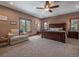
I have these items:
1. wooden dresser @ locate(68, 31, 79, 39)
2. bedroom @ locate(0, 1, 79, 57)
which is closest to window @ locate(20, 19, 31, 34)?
bedroom @ locate(0, 1, 79, 57)

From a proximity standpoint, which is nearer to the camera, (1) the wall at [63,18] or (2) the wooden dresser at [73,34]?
(2) the wooden dresser at [73,34]

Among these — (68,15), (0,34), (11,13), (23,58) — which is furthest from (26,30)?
(23,58)

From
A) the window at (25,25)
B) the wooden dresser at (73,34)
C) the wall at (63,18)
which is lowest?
the wooden dresser at (73,34)

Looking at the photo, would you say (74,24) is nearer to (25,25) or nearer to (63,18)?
(63,18)

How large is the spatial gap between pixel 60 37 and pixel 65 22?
3461 millimetres

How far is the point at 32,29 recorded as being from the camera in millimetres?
10633

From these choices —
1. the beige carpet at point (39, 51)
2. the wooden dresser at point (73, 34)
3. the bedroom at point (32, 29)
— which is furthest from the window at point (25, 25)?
the wooden dresser at point (73, 34)

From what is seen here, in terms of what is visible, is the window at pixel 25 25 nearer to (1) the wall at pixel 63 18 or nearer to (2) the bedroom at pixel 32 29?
(2) the bedroom at pixel 32 29

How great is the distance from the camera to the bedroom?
438cm

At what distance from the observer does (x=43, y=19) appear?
12938 mm

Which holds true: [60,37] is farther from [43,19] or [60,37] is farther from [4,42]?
[43,19]

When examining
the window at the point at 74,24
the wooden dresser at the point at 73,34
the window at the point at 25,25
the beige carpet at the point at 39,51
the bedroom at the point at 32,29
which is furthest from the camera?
the window at the point at 25,25

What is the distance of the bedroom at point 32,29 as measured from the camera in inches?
173

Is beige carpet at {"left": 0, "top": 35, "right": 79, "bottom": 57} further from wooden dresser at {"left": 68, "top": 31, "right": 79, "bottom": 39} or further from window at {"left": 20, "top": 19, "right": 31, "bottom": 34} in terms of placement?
window at {"left": 20, "top": 19, "right": 31, "bottom": 34}
